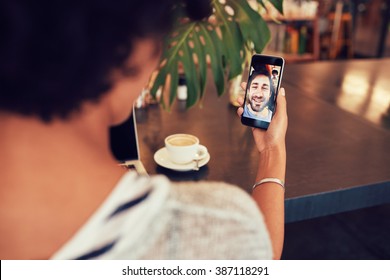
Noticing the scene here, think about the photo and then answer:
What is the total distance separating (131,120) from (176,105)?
20.5 inches

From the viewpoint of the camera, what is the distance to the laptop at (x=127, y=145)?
101cm

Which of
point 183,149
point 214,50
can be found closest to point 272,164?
point 183,149

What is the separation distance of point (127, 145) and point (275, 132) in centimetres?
38

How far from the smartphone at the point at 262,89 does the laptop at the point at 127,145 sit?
0.30 m

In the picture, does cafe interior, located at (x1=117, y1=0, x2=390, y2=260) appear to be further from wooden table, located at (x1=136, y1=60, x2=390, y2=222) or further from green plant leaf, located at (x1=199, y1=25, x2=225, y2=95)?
green plant leaf, located at (x1=199, y1=25, x2=225, y2=95)

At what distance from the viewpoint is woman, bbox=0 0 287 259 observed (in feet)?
1.29

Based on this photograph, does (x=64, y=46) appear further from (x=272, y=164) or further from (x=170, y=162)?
(x=170, y=162)

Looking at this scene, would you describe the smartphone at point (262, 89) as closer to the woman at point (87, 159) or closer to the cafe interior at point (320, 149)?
the cafe interior at point (320, 149)

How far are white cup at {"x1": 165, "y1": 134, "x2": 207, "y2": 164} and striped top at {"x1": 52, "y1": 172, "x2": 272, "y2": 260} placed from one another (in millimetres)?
472

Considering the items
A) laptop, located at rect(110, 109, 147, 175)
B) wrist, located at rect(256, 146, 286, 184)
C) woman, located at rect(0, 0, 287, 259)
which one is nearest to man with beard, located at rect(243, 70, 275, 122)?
wrist, located at rect(256, 146, 286, 184)

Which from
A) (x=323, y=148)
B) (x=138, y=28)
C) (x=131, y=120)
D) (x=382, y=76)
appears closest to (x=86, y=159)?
(x=138, y=28)

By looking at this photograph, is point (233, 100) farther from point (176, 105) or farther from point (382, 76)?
point (382, 76)

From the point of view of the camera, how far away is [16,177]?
457 mm

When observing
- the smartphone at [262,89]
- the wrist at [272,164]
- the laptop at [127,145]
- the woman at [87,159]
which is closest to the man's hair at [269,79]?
the smartphone at [262,89]
